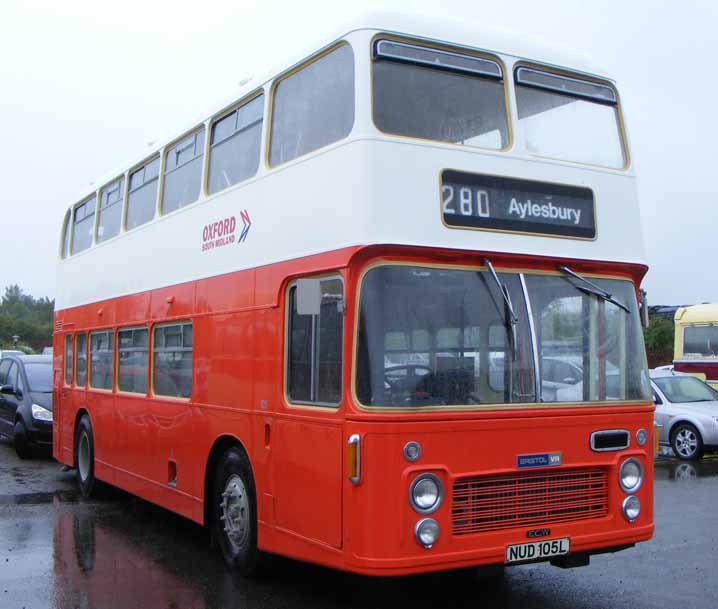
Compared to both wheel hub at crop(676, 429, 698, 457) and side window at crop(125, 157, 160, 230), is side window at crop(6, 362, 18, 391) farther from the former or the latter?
wheel hub at crop(676, 429, 698, 457)

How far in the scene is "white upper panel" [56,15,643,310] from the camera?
6516 millimetres

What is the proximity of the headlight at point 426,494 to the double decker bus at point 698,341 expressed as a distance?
61.3ft

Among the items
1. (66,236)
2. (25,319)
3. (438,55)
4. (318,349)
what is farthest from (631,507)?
(25,319)

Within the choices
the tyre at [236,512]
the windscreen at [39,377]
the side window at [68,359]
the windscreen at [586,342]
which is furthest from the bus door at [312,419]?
the windscreen at [39,377]

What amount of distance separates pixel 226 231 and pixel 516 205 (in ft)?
9.30

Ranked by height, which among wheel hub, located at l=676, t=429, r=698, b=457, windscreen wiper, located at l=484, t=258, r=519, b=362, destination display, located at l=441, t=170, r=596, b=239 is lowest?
wheel hub, located at l=676, t=429, r=698, b=457

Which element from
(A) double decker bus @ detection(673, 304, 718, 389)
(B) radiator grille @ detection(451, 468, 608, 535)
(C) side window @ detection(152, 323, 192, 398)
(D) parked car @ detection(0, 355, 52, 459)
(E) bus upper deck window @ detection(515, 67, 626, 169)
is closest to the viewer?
(B) radiator grille @ detection(451, 468, 608, 535)

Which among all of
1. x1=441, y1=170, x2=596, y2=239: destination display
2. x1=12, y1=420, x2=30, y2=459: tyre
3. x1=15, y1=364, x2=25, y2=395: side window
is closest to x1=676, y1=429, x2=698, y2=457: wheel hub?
x1=441, y1=170, x2=596, y2=239: destination display

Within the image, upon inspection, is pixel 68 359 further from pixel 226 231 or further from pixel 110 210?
pixel 226 231

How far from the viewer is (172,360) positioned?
32.1ft

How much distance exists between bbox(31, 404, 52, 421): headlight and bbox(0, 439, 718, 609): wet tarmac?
567 cm

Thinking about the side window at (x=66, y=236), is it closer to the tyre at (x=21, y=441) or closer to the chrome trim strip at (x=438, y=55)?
the tyre at (x=21, y=441)

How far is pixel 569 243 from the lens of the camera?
23.4 feet

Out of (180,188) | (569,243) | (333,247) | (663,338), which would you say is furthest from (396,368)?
(663,338)
